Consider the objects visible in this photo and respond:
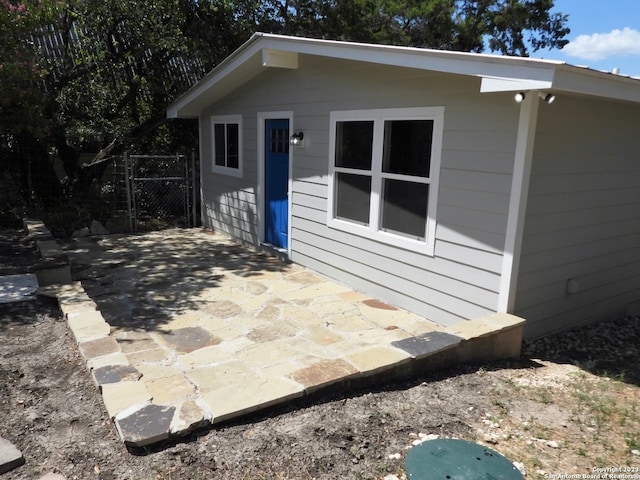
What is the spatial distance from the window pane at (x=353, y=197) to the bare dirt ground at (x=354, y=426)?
2321 mm

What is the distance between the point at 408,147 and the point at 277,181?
2856 mm

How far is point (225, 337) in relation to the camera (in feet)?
13.9

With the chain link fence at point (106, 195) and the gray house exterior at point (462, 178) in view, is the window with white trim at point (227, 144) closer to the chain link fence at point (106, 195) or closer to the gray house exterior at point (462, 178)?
the chain link fence at point (106, 195)

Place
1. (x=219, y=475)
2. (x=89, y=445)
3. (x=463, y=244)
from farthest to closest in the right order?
(x=463, y=244)
(x=89, y=445)
(x=219, y=475)

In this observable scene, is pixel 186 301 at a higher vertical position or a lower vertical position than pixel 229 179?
lower

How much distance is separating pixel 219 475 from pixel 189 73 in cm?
1027

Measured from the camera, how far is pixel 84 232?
8.74 metres

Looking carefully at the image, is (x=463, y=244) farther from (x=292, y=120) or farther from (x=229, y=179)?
(x=229, y=179)

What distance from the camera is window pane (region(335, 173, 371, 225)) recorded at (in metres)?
5.36

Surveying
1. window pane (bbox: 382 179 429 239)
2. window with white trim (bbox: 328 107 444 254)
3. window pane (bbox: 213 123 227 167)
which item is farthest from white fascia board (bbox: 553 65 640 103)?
window pane (bbox: 213 123 227 167)

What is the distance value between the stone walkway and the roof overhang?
73.4 inches

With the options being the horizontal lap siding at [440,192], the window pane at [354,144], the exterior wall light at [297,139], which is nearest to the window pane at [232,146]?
the horizontal lap siding at [440,192]

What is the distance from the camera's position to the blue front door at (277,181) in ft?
22.7

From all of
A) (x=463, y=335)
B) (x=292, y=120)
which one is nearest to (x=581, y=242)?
(x=463, y=335)
